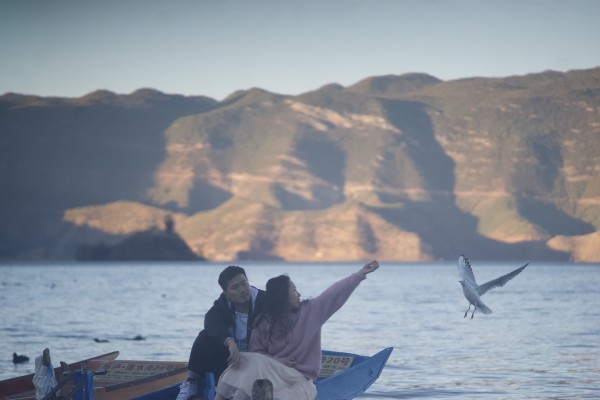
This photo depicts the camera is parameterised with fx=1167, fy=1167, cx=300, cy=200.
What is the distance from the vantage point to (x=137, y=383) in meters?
→ 18.9

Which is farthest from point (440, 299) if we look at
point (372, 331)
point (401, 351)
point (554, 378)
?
point (554, 378)

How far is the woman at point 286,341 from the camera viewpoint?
42.8 ft

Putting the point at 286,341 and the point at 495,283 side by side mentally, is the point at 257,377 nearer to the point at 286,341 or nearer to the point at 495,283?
the point at 286,341

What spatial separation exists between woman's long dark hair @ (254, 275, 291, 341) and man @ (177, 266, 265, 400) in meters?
0.23

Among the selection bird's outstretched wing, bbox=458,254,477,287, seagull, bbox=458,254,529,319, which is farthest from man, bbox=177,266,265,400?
bird's outstretched wing, bbox=458,254,477,287

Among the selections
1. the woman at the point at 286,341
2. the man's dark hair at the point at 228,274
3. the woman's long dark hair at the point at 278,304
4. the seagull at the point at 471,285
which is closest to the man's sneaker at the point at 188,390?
the woman at the point at 286,341

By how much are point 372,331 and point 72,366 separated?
33053 mm

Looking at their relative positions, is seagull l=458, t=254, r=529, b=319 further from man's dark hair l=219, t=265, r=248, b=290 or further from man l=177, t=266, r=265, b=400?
man's dark hair l=219, t=265, r=248, b=290

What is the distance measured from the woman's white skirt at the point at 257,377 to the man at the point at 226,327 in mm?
128

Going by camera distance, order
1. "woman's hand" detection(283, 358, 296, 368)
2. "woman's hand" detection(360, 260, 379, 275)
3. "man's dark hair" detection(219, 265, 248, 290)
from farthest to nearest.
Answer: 1. "man's dark hair" detection(219, 265, 248, 290)
2. "woman's hand" detection(283, 358, 296, 368)
3. "woman's hand" detection(360, 260, 379, 275)

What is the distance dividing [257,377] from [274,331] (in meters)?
0.58

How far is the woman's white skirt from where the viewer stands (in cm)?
1302

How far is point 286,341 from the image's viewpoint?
1325 cm

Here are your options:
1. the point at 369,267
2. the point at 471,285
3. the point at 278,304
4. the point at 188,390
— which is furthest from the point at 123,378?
the point at 369,267
